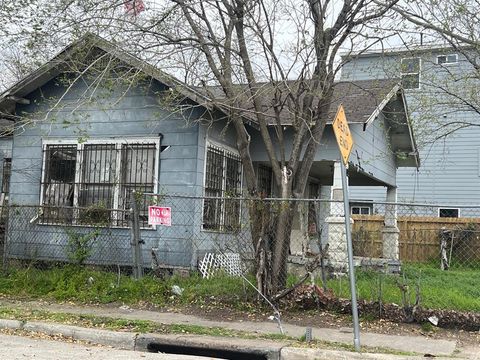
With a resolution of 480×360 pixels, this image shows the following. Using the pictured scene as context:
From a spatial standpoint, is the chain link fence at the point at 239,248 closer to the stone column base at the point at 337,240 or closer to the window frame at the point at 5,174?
the stone column base at the point at 337,240

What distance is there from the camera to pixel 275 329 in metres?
7.41

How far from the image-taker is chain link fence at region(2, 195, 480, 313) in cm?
837

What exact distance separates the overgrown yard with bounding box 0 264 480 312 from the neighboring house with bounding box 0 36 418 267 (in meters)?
0.93

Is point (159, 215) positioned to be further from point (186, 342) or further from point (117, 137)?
point (186, 342)

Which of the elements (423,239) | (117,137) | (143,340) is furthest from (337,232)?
(143,340)

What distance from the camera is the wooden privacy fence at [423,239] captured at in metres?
9.20

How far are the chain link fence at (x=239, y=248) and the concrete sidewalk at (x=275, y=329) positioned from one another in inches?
34.6

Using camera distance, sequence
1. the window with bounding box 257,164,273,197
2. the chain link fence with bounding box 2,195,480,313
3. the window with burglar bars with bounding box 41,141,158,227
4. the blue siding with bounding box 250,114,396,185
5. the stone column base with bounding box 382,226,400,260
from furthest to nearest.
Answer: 1. the stone column base with bounding box 382,226,400,260
2. the window with bounding box 257,164,273,197
3. the blue siding with bounding box 250,114,396,185
4. the window with burglar bars with bounding box 41,141,158,227
5. the chain link fence with bounding box 2,195,480,313

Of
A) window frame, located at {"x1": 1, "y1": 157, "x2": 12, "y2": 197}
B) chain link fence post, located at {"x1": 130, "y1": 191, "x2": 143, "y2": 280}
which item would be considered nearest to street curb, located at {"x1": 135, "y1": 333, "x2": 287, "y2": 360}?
chain link fence post, located at {"x1": 130, "y1": 191, "x2": 143, "y2": 280}

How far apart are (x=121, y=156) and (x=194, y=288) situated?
365cm

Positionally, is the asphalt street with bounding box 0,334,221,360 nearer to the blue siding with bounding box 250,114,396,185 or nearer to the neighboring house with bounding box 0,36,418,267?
the neighboring house with bounding box 0,36,418,267

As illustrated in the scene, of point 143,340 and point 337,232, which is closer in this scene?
point 143,340

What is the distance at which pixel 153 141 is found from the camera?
37.0ft

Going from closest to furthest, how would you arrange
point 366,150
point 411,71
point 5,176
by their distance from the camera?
point 411,71
point 366,150
point 5,176
